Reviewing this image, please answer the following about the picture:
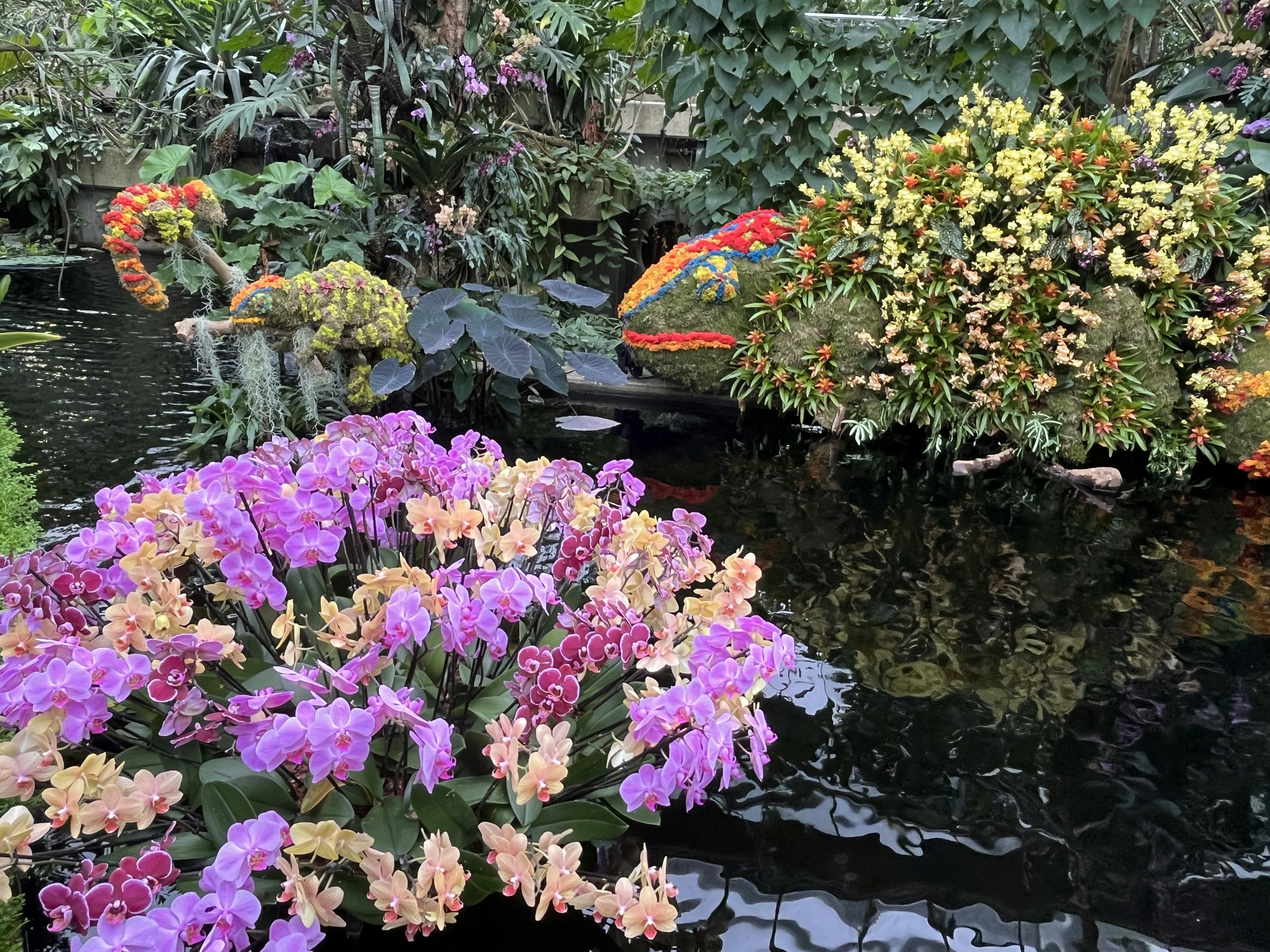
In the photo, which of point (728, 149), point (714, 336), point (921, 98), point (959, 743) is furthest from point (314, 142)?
point (959, 743)

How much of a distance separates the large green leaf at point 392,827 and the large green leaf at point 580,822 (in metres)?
0.19

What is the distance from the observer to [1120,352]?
181 inches

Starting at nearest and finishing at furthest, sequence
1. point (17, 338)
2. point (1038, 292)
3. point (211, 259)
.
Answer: point (17, 338) → point (211, 259) → point (1038, 292)

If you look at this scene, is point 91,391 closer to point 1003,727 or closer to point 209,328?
point 209,328

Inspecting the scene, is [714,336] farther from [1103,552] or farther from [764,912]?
[764,912]

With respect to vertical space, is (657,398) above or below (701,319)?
below

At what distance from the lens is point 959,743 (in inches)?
82.0

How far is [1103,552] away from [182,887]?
334cm

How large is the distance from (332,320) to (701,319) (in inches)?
86.4

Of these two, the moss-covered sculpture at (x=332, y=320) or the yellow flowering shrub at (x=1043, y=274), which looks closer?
the moss-covered sculpture at (x=332, y=320)

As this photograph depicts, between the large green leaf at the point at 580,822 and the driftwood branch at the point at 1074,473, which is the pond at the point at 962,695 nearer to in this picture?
the driftwood branch at the point at 1074,473

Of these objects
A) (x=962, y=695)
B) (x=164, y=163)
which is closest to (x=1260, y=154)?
(x=962, y=695)

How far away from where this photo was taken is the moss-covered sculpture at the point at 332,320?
3.75 meters

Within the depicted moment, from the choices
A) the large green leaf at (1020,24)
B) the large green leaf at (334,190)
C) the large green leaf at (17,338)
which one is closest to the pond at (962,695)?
the large green leaf at (334,190)
